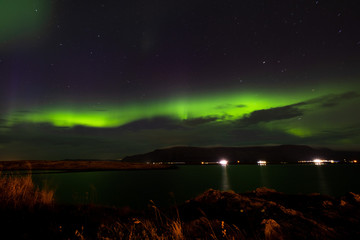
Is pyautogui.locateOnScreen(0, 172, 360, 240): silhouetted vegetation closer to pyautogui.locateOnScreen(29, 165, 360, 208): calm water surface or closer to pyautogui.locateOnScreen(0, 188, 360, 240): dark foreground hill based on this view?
pyautogui.locateOnScreen(0, 188, 360, 240): dark foreground hill

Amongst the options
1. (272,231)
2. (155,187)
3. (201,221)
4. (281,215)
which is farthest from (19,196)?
(155,187)

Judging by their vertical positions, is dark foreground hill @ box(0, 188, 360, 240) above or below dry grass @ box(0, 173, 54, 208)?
below

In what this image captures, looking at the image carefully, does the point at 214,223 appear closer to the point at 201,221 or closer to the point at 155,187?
the point at 201,221

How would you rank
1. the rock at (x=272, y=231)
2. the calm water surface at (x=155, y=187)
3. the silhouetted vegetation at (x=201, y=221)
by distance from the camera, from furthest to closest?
the calm water surface at (x=155, y=187), the silhouetted vegetation at (x=201, y=221), the rock at (x=272, y=231)

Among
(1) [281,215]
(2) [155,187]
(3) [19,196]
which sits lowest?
(2) [155,187]

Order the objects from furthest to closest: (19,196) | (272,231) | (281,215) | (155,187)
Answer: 1. (155,187)
2. (19,196)
3. (281,215)
4. (272,231)

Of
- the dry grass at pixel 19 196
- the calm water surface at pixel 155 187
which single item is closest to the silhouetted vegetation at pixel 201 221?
the dry grass at pixel 19 196

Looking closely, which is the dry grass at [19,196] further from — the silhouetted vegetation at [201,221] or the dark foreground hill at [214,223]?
the dark foreground hill at [214,223]

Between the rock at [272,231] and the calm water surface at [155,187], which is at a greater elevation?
the rock at [272,231]

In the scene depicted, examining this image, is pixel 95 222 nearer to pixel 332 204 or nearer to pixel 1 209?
pixel 1 209

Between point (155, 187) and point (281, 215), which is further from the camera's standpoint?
point (155, 187)

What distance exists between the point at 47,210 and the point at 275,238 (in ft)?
27.5

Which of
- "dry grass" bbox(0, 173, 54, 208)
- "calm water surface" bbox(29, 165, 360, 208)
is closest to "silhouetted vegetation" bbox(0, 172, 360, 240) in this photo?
"dry grass" bbox(0, 173, 54, 208)

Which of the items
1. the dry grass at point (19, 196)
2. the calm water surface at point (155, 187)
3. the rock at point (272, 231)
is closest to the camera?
the rock at point (272, 231)
